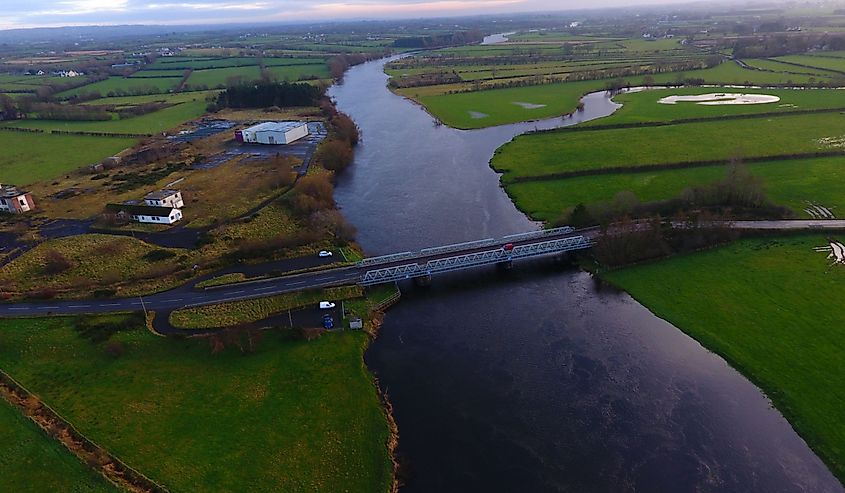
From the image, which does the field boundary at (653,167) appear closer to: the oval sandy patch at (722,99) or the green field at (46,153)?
the oval sandy patch at (722,99)

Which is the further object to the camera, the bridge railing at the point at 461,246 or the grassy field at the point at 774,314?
the bridge railing at the point at 461,246

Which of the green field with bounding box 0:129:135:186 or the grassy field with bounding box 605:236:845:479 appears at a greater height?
the green field with bounding box 0:129:135:186

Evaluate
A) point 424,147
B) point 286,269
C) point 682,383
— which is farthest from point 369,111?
point 682,383

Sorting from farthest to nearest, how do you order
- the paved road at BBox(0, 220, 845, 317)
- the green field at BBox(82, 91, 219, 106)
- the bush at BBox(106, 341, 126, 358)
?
the green field at BBox(82, 91, 219, 106) → the paved road at BBox(0, 220, 845, 317) → the bush at BBox(106, 341, 126, 358)

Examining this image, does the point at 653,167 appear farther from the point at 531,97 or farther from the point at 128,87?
the point at 128,87

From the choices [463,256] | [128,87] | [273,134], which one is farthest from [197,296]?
[128,87]

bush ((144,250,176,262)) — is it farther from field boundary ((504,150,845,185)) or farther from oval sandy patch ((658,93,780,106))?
oval sandy patch ((658,93,780,106))

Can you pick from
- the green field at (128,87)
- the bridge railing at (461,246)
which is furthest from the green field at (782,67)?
the green field at (128,87)

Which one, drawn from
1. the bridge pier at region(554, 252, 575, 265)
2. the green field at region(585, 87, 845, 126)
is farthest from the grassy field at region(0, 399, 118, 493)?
the green field at region(585, 87, 845, 126)
